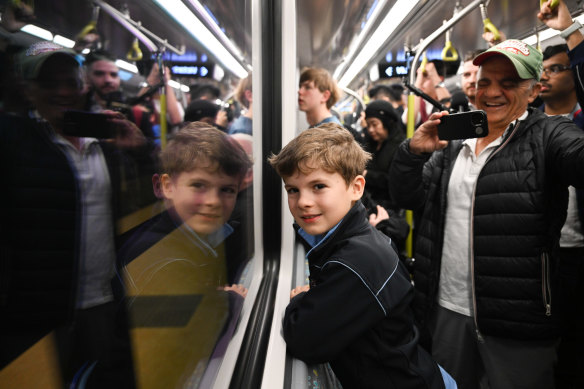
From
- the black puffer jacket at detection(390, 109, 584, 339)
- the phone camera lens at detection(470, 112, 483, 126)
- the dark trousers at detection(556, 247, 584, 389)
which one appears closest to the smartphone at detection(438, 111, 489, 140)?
the phone camera lens at detection(470, 112, 483, 126)

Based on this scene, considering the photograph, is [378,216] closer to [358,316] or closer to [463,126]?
[463,126]

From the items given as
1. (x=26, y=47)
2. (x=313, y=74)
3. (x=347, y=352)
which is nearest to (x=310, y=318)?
(x=347, y=352)

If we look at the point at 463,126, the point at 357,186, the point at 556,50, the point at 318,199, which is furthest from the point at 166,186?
the point at 556,50

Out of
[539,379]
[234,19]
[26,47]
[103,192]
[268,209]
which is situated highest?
[234,19]

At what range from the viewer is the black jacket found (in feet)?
2.60

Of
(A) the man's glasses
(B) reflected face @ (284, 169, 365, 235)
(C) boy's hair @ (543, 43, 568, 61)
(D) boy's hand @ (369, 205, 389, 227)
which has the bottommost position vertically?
(D) boy's hand @ (369, 205, 389, 227)

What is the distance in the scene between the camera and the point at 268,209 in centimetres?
168

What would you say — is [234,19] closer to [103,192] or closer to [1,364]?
[103,192]

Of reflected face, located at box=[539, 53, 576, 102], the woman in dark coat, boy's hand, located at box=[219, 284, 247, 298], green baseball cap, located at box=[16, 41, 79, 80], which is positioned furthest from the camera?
the woman in dark coat

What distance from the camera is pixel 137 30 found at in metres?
0.43

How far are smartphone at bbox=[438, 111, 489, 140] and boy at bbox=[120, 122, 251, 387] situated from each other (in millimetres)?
735

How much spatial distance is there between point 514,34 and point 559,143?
2.87m

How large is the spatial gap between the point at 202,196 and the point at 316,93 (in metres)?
1.41

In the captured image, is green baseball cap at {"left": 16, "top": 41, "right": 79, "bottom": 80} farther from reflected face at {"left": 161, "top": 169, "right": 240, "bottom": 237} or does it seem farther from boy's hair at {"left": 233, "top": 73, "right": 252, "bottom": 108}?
boy's hair at {"left": 233, "top": 73, "right": 252, "bottom": 108}
